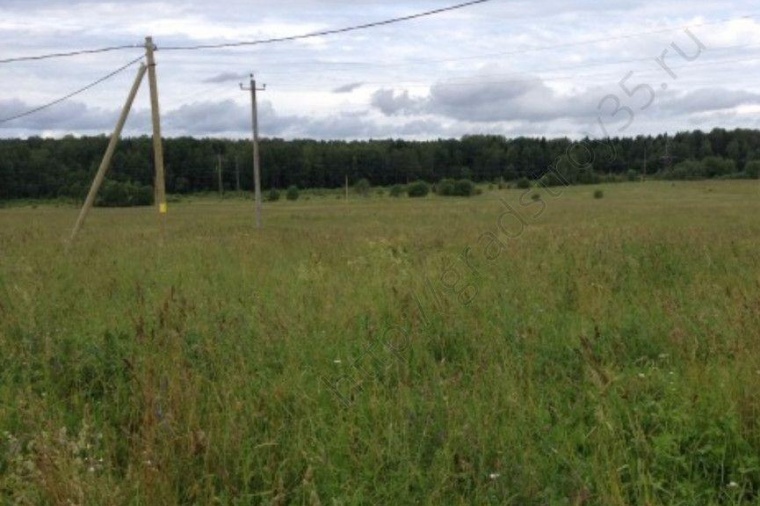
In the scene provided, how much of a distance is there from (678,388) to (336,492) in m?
2.12

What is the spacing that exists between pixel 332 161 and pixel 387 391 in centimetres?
Result: 7696

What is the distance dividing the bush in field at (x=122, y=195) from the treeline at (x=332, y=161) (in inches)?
5.2

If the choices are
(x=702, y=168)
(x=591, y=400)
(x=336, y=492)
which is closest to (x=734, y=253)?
(x=591, y=400)

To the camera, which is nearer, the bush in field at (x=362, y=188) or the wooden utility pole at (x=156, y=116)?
the wooden utility pole at (x=156, y=116)

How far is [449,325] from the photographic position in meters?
5.46

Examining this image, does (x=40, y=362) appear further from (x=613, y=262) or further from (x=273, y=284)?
(x=613, y=262)

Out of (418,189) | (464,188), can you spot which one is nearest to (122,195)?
(418,189)

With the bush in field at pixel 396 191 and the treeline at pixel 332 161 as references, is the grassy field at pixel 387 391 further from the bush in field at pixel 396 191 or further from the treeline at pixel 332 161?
the bush in field at pixel 396 191

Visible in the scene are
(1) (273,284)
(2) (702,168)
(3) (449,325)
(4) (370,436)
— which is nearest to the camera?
(4) (370,436)

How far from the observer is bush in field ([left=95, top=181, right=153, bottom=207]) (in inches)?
2542

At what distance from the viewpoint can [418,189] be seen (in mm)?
66562

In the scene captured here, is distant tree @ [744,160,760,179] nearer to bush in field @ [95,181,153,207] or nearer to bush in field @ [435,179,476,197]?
bush in field @ [435,179,476,197]

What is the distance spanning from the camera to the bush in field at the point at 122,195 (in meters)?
64.6

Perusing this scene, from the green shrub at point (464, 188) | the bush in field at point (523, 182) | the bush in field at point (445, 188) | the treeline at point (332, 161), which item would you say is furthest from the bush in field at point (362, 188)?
the bush in field at point (523, 182)
